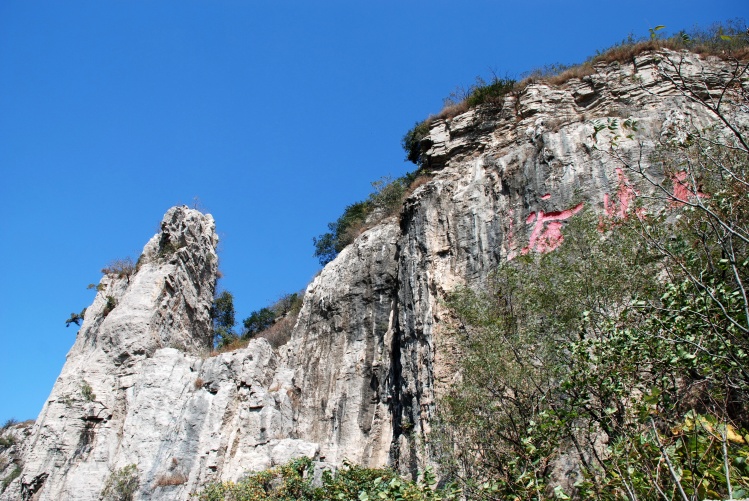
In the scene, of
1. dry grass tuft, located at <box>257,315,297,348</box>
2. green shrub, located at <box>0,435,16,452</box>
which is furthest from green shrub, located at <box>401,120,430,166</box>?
green shrub, located at <box>0,435,16,452</box>

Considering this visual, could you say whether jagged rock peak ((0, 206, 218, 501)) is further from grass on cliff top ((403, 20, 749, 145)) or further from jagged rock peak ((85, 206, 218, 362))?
grass on cliff top ((403, 20, 749, 145))

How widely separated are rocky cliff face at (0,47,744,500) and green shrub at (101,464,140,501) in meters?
0.27

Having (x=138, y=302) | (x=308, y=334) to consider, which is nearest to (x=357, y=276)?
(x=308, y=334)

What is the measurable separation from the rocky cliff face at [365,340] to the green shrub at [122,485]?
0.27 m

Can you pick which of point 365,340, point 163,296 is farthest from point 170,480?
point 163,296

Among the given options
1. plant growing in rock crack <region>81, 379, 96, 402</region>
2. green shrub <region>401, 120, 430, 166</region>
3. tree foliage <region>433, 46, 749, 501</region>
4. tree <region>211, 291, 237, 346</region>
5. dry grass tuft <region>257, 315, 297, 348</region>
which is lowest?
tree foliage <region>433, 46, 749, 501</region>

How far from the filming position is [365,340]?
846 inches

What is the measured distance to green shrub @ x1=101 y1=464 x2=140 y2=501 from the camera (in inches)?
744

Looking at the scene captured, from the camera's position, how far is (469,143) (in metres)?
23.4

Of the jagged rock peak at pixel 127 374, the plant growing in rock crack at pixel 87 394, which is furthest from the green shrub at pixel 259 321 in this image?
the plant growing in rock crack at pixel 87 394

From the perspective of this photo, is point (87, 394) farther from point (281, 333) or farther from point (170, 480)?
point (281, 333)

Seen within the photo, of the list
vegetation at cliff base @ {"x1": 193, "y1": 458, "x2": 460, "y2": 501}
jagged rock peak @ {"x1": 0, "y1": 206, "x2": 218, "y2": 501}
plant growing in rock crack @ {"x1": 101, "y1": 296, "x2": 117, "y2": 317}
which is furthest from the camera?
plant growing in rock crack @ {"x1": 101, "y1": 296, "x2": 117, "y2": 317}

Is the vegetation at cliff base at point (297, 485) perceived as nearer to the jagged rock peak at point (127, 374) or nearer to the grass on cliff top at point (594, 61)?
the jagged rock peak at point (127, 374)

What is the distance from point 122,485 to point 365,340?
9250 mm
